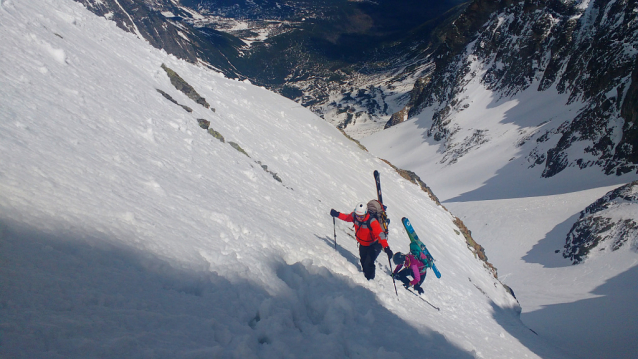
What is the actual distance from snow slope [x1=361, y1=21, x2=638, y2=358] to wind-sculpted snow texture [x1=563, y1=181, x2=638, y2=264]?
0.62 metres

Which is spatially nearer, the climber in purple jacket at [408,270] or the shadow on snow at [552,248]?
the climber in purple jacket at [408,270]

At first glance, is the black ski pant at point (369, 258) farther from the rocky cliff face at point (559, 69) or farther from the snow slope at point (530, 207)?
the rocky cliff face at point (559, 69)

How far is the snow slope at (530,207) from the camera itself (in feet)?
53.3

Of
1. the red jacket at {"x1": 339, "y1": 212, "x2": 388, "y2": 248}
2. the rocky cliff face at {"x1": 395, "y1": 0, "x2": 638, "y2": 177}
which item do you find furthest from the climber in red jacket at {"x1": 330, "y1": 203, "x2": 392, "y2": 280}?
the rocky cliff face at {"x1": 395, "y1": 0, "x2": 638, "y2": 177}

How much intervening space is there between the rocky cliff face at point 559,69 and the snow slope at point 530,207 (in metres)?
A: 1.09

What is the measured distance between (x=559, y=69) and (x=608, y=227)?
3515 cm

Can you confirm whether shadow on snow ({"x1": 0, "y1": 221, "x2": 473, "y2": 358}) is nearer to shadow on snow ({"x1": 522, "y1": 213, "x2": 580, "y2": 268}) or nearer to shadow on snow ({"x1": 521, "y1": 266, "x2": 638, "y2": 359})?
shadow on snow ({"x1": 521, "y1": 266, "x2": 638, "y2": 359})

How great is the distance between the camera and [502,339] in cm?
905

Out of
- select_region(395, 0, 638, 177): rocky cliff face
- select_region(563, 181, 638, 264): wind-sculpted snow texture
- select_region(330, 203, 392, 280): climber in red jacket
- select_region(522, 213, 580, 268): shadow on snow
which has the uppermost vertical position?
select_region(395, 0, 638, 177): rocky cliff face

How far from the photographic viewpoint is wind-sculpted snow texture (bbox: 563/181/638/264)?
19578mm

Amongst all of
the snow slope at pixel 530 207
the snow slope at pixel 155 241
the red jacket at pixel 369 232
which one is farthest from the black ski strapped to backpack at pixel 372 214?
the snow slope at pixel 530 207

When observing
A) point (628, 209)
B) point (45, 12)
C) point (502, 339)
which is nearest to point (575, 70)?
point (628, 209)

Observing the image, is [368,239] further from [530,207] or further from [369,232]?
[530,207]

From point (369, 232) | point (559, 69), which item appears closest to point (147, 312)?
point (369, 232)
